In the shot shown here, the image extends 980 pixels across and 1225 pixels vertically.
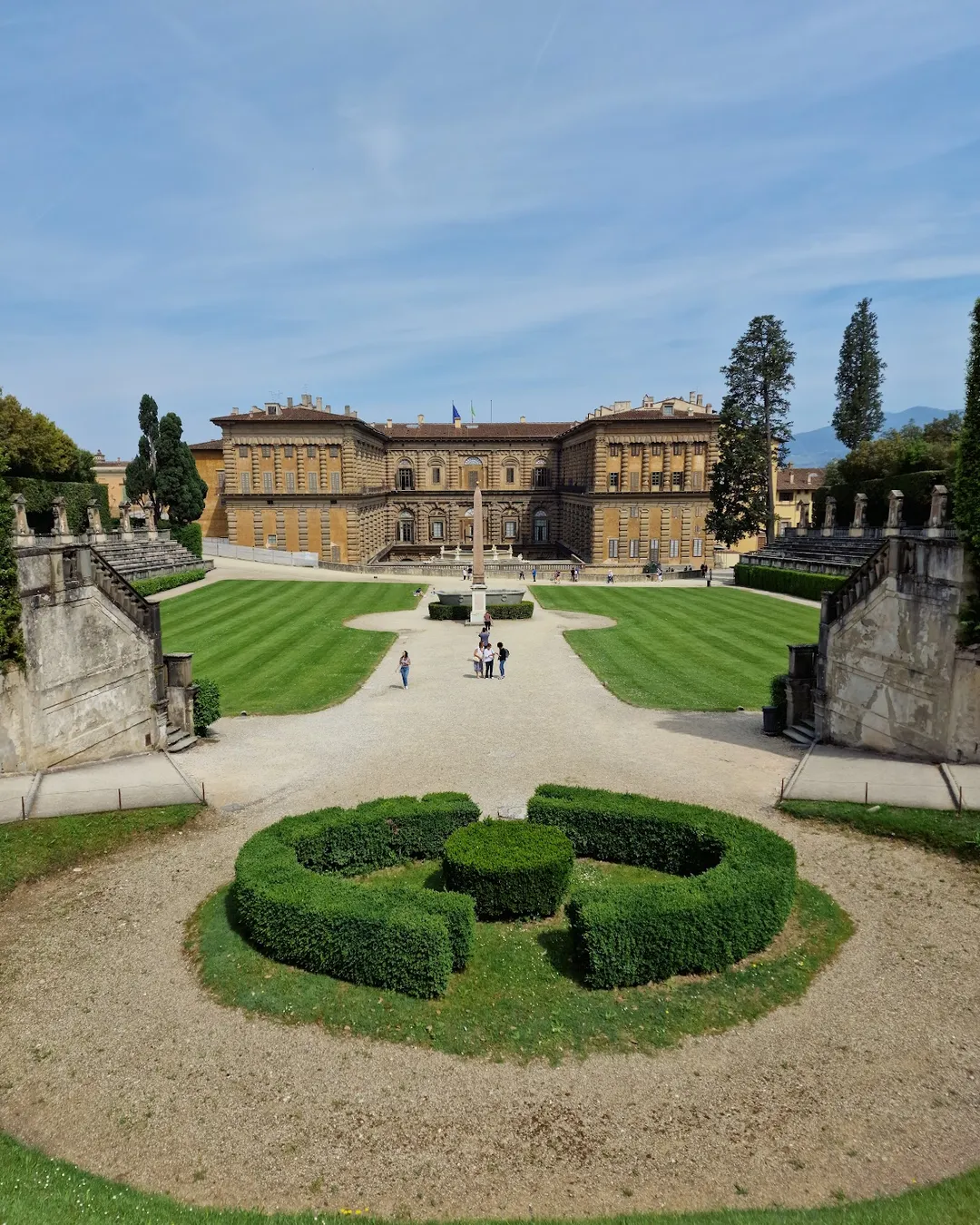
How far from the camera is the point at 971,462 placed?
1609 centimetres

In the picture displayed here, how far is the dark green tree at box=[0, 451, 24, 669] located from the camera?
51.4 ft

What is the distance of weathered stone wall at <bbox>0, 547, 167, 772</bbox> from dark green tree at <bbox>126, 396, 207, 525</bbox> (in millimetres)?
49576

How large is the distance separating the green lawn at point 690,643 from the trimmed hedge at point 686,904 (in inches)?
430

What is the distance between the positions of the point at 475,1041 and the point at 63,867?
858 centimetres

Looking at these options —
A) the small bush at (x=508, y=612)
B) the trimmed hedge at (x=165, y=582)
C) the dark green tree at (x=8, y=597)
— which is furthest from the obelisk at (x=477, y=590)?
the dark green tree at (x=8, y=597)

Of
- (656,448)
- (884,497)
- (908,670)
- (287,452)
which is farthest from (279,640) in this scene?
(656,448)

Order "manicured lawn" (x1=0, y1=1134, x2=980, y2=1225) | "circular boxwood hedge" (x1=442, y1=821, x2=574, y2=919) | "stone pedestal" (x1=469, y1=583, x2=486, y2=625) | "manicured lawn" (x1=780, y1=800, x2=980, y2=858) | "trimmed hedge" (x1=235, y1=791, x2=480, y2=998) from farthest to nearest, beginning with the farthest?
"stone pedestal" (x1=469, y1=583, x2=486, y2=625), "manicured lawn" (x1=780, y1=800, x2=980, y2=858), "circular boxwood hedge" (x1=442, y1=821, x2=574, y2=919), "trimmed hedge" (x1=235, y1=791, x2=480, y2=998), "manicured lawn" (x1=0, y1=1134, x2=980, y2=1225)

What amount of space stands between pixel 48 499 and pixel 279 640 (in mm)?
31871

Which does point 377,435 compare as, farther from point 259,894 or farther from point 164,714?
point 259,894

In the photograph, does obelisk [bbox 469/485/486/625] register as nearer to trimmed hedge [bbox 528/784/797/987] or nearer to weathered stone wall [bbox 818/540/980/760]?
weathered stone wall [bbox 818/540/980/760]

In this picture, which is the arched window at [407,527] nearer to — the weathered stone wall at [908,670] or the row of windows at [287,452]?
the row of windows at [287,452]

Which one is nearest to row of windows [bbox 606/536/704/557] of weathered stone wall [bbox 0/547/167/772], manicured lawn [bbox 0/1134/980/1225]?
weathered stone wall [bbox 0/547/167/772]

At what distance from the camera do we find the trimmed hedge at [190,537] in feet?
202

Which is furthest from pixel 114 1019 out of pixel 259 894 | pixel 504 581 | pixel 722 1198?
pixel 504 581
